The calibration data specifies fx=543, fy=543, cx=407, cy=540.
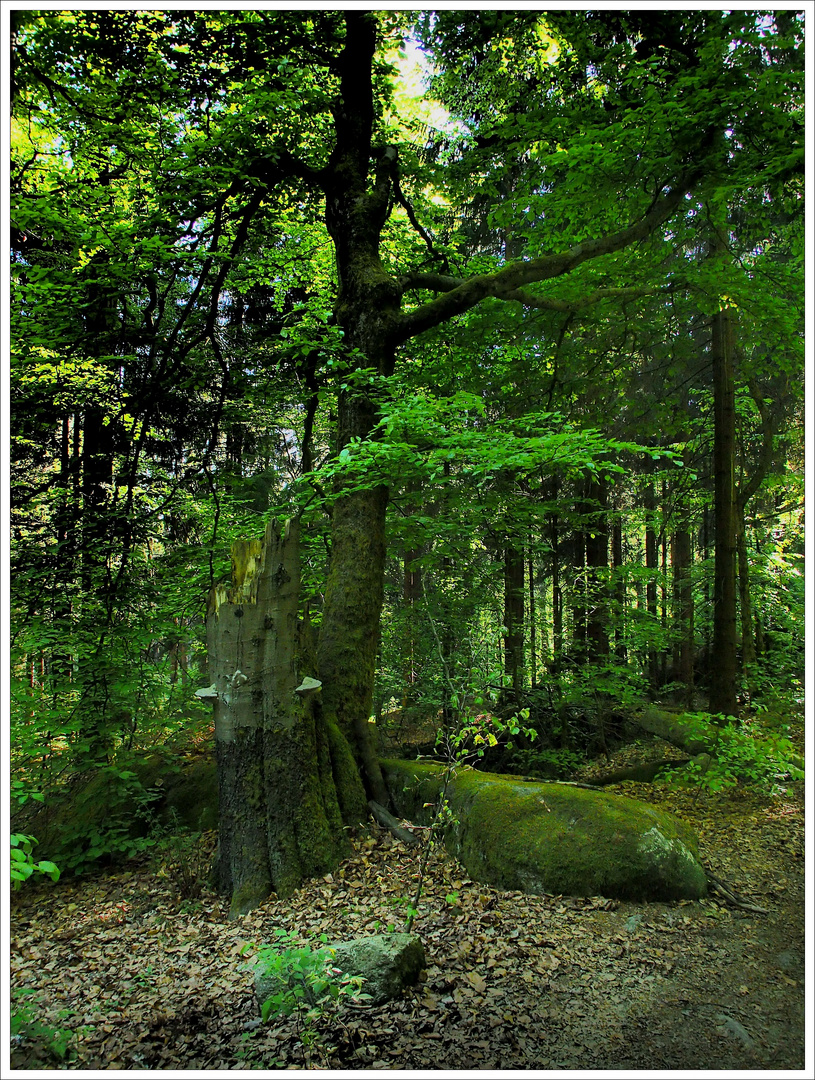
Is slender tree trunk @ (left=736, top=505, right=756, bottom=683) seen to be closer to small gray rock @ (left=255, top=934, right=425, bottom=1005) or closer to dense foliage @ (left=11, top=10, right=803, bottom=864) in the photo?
dense foliage @ (left=11, top=10, right=803, bottom=864)

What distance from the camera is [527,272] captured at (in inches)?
230

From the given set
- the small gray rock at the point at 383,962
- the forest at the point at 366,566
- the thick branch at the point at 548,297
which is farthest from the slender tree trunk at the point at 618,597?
the small gray rock at the point at 383,962

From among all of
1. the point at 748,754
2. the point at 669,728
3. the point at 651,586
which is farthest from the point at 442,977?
the point at 651,586

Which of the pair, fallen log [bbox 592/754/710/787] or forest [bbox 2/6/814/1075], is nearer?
forest [bbox 2/6/814/1075]

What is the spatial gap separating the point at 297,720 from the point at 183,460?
21.8 ft

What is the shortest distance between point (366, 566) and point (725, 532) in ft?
16.3

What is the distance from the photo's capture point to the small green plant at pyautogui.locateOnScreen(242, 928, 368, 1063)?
2.55 metres

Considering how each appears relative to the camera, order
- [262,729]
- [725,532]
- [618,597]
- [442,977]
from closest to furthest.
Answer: [442,977] < [262,729] < [725,532] < [618,597]

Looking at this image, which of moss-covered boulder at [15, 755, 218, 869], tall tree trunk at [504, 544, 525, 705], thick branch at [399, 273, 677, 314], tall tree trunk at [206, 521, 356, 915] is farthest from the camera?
tall tree trunk at [504, 544, 525, 705]

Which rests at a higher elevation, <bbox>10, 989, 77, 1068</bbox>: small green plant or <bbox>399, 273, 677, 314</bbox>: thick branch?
<bbox>399, 273, 677, 314</bbox>: thick branch

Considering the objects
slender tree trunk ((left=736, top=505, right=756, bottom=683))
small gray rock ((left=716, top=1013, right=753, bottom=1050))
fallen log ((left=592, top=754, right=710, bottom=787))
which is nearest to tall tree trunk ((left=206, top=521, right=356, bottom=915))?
small gray rock ((left=716, top=1013, right=753, bottom=1050))

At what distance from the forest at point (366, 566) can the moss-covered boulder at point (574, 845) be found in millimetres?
24

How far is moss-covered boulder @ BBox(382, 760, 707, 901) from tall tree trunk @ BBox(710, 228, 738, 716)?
3502 mm

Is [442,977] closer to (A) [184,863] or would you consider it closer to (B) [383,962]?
(B) [383,962]
